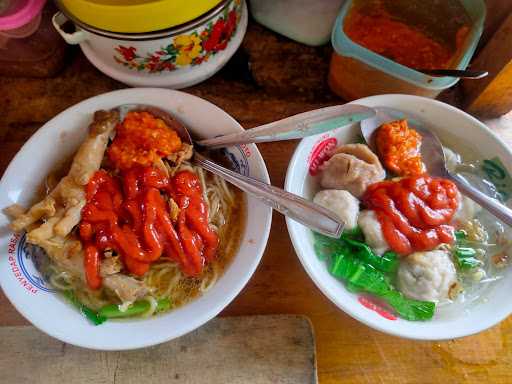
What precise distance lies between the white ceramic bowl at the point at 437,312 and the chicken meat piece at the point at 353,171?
4 centimetres

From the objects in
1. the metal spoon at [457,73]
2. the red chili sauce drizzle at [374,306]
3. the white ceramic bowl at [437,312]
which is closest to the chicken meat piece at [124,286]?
the white ceramic bowl at [437,312]

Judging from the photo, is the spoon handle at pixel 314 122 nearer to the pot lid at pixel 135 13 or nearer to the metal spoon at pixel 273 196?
the metal spoon at pixel 273 196

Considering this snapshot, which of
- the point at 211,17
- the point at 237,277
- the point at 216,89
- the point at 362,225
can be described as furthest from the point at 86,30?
the point at 362,225

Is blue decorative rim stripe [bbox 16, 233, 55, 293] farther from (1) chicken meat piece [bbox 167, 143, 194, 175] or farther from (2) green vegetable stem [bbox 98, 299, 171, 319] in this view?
(1) chicken meat piece [bbox 167, 143, 194, 175]

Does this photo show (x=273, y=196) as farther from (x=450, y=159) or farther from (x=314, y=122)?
(x=450, y=159)

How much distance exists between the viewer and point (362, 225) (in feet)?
3.58

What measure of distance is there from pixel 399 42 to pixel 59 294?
113cm

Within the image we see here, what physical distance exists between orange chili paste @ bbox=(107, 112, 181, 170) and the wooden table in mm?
287

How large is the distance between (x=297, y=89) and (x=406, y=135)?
38 cm

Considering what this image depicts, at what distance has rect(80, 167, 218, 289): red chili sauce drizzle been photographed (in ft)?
3.45

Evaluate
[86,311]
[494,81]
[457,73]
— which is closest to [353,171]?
[457,73]

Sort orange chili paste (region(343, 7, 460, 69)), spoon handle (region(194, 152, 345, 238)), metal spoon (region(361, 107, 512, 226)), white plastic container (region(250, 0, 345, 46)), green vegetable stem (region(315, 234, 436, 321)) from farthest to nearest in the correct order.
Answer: white plastic container (region(250, 0, 345, 46))
orange chili paste (region(343, 7, 460, 69))
metal spoon (region(361, 107, 512, 226))
green vegetable stem (region(315, 234, 436, 321))
spoon handle (region(194, 152, 345, 238))

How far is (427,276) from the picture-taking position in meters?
1.04

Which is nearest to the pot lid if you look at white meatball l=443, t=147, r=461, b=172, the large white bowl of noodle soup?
the large white bowl of noodle soup
